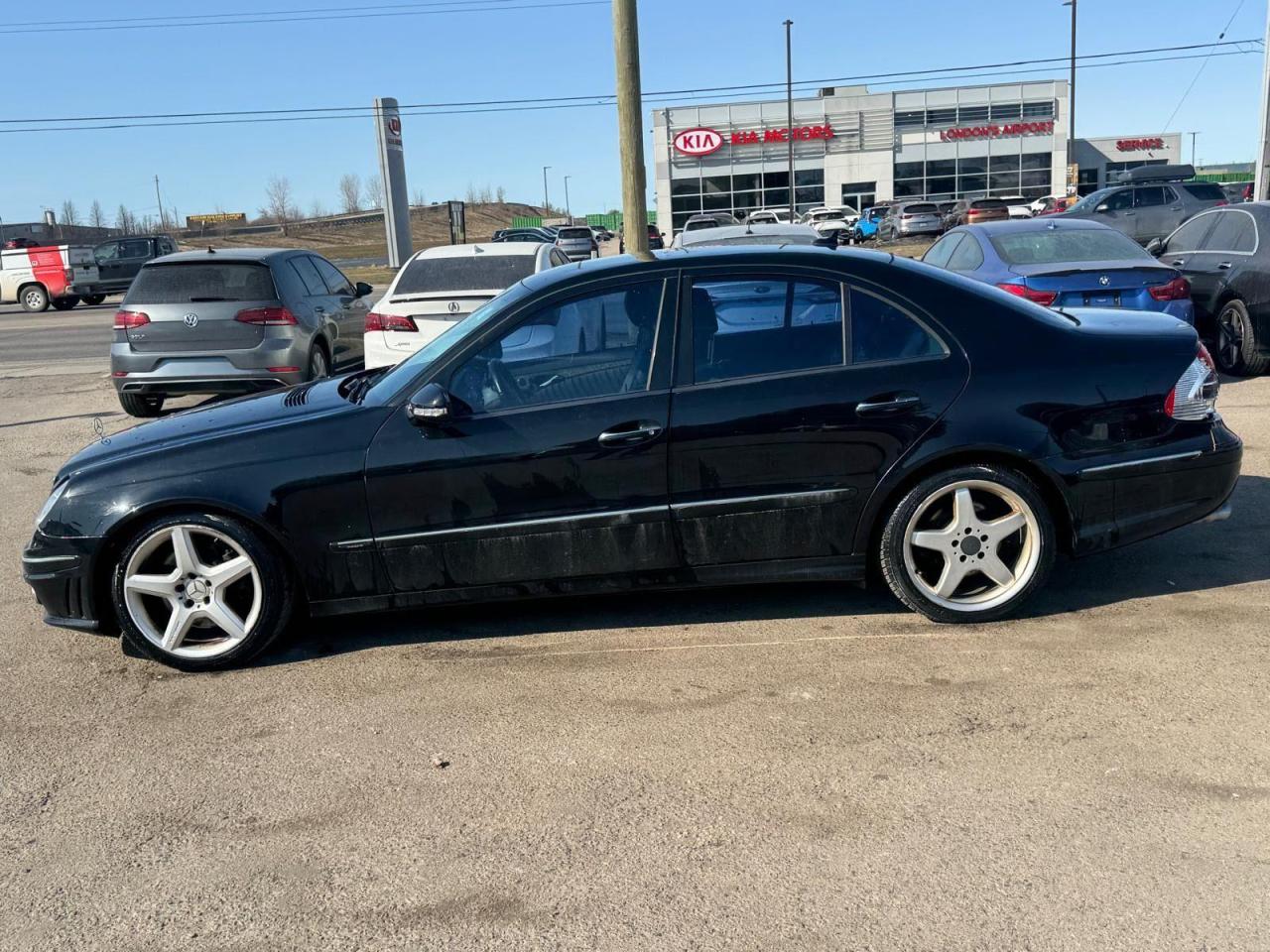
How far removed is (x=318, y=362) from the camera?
11125mm

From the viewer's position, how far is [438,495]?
4.56 metres

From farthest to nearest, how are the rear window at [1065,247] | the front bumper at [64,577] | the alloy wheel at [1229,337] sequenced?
the alloy wheel at [1229,337]
the rear window at [1065,247]
the front bumper at [64,577]

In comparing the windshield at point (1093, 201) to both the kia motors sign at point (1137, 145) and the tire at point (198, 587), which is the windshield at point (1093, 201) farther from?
the kia motors sign at point (1137, 145)

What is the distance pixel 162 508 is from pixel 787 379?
8.36ft

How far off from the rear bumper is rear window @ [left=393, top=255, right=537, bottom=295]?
5963mm

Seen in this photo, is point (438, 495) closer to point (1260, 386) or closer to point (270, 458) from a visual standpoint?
point (270, 458)

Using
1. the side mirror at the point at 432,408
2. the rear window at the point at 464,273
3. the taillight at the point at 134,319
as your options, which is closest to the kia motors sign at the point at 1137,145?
the rear window at the point at 464,273

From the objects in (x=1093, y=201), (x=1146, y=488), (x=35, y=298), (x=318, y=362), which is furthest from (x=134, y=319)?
(x=35, y=298)

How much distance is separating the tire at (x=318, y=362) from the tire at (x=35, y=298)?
2287 cm

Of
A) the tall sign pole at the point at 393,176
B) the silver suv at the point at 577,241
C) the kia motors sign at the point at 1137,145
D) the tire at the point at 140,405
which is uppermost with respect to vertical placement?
the kia motors sign at the point at 1137,145

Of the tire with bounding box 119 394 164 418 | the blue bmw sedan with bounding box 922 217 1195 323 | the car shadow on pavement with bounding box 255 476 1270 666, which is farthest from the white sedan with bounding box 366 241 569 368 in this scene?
the car shadow on pavement with bounding box 255 476 1270 666

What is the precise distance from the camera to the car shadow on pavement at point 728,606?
16.2ft

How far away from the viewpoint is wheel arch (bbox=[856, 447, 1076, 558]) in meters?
4.64

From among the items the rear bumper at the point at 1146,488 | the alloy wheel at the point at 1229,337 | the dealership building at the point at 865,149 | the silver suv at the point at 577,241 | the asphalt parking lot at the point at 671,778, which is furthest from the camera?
the dealership building at the point at 865,149
